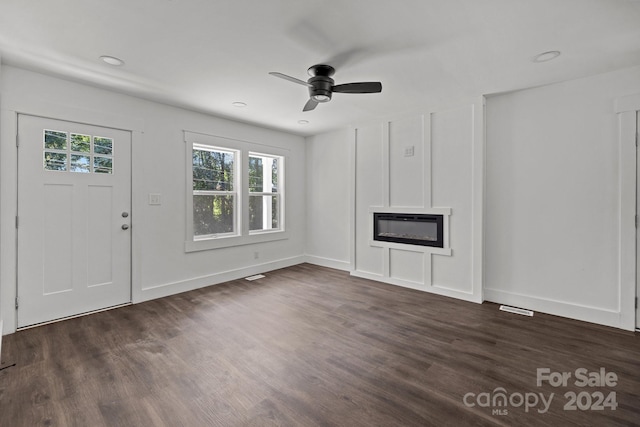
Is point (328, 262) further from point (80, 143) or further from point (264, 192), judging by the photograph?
point (80, 143)

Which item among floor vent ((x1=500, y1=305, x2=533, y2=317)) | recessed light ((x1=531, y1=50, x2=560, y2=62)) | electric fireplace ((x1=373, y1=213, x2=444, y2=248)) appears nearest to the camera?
recessed light ((x1=531, y1=50, x2=560, y2=62))

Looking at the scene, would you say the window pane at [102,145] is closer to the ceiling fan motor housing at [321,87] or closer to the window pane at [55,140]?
the window pane at [55,140]

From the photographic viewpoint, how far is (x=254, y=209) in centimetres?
515

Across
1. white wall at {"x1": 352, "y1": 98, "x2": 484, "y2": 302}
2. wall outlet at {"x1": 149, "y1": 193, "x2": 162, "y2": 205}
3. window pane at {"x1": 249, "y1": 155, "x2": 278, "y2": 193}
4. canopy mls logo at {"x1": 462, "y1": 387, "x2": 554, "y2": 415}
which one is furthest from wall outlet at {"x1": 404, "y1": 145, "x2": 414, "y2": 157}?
wall outlet at {"x1": 149, "y1": 193, "x2": 162, "y2": 205}

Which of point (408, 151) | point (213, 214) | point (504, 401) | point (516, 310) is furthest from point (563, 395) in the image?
point (213, 214)

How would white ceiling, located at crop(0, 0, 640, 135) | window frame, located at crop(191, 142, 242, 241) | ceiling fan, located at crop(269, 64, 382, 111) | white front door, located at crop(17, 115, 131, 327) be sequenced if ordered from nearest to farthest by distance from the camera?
white ceiling, located at crop(0, 0, 640, 135)
ceiling fan, located at crop(269, 64, 382, 111)
white front door, located at crop(17, 115, 131, 327)
window frame, located at crop(191, 142, 242, 241)

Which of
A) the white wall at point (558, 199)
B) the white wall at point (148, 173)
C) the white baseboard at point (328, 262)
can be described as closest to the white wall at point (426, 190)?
the white wall at point (558, 199)

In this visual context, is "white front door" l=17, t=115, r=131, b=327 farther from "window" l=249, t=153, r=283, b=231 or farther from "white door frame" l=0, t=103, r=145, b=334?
"window" l=249, t=153, r=283, b=231

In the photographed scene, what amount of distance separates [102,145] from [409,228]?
161 inches

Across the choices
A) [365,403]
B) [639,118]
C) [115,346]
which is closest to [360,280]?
[365,403]

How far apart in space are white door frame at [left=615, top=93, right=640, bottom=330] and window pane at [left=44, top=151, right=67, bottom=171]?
225 inches

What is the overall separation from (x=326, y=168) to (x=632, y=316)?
443cm

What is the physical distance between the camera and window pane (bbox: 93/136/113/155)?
128 inches

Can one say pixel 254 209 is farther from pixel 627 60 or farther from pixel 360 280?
pixel 627 60
